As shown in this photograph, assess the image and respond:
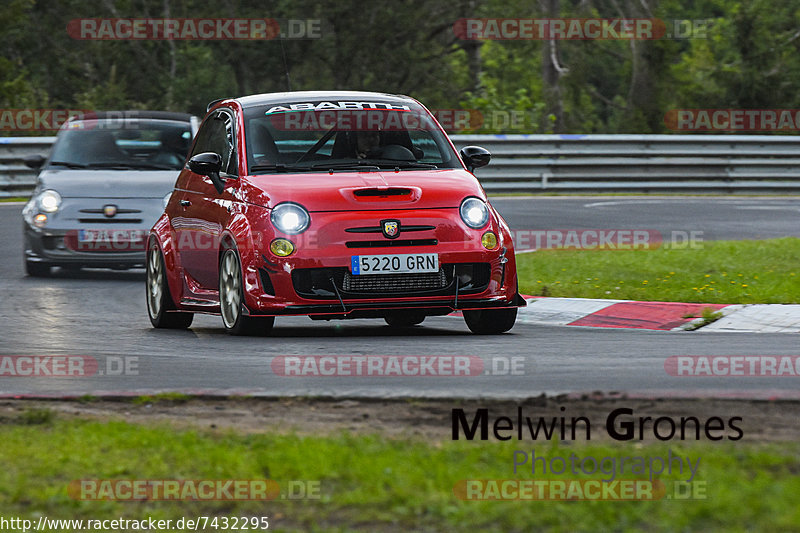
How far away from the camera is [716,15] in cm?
6869

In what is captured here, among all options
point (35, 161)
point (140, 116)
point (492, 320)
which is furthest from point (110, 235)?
point (492, 320)

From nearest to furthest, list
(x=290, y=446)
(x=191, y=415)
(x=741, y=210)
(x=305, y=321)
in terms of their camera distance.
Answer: (x=290, y=446) < (x=191, y=415) < (x=305, y=321) < (x=741, y=210)

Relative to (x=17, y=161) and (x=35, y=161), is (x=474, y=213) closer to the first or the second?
(x=35, y=161)

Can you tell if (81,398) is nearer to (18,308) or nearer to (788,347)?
(788,347)

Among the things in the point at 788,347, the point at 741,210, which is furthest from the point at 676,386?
the point at 741,210

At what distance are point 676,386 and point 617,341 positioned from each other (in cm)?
226

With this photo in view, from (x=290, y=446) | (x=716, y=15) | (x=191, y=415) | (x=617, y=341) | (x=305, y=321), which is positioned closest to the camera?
(x=290, y=446)

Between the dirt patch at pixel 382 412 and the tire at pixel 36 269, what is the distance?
27.0 feet

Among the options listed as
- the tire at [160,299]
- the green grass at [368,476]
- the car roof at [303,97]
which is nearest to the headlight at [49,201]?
the tire at [160,299]

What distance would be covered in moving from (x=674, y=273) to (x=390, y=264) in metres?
4.60

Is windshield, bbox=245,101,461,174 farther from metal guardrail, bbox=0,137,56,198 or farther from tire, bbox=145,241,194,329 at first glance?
metal guardrail, bbox=0,137,56,198

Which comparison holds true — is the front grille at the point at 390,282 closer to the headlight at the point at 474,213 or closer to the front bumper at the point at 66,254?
the headlight at the point at 474,213

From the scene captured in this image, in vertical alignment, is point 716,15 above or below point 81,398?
above

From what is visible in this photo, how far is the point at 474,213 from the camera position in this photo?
950 centimetres
